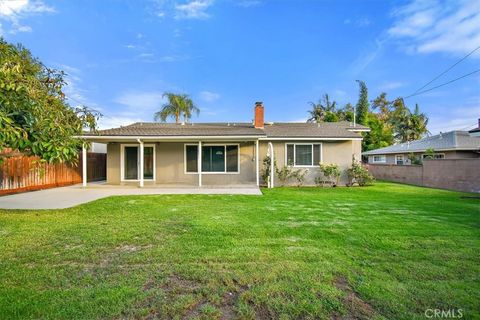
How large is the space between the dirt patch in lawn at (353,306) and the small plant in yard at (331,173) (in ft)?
38.0

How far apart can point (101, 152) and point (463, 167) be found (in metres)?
23.2

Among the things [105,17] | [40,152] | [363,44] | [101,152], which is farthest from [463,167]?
[101,152]

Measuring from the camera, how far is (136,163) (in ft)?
47.3

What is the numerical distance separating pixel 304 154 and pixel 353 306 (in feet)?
40.6

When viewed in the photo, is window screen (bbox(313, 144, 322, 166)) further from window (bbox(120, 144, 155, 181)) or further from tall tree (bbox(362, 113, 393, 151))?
tall tree (bbox(362, 113, 393, 151))

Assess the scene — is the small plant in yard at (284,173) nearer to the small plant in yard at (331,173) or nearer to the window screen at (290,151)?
the window screen at (290,151)

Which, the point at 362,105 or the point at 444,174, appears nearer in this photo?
the point at 444,174

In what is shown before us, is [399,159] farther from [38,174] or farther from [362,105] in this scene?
[38,174]

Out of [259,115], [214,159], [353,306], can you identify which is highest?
[259,115]

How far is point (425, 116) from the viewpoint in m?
35.4

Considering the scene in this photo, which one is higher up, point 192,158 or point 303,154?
point 303,154

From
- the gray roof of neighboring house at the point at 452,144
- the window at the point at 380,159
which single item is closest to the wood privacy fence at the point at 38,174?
the gray roof of neighboring house at the point at 452,144

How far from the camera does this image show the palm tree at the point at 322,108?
3616 centimetres

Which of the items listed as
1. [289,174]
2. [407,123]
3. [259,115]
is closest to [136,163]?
[259,115]
